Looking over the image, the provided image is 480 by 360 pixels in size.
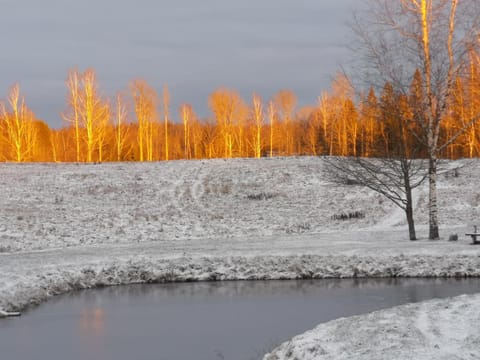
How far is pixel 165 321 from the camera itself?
14828 mm

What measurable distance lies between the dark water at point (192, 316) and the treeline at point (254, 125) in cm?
840

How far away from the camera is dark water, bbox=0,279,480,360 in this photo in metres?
12.0

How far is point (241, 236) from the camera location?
3331cm

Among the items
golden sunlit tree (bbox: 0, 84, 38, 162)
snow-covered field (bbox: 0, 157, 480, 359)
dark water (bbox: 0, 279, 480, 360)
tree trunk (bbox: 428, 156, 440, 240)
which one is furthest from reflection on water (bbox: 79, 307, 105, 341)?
golden sunlit tree (bbox: 0, 84, 38, 162)

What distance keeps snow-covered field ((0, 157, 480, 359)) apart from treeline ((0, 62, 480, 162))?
190 inches

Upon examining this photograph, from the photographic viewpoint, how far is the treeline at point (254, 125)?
25484mm

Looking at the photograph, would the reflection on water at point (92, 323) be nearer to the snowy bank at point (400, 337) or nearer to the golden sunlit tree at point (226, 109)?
the snowy bank at point (400, 337)

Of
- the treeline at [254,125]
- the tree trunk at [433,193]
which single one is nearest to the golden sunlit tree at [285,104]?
the treeline at [254,125]

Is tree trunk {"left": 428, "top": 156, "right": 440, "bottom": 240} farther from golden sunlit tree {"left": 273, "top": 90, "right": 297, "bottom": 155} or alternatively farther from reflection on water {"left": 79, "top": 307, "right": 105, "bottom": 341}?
golden sunlit tree {"left": 273, "top": 90, "right": 297, "bottom": 155}

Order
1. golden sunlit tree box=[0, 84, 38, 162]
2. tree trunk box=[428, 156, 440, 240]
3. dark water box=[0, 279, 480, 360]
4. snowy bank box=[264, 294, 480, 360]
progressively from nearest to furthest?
snowy bank box=[264, 294, 480, 360] < dark water box=[0, 279, 480, 360] < tree trunk box=[428, 156, 440, 240] < golden sunlit tree box=[0, 84, 38, 162]

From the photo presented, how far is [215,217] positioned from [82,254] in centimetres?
1409

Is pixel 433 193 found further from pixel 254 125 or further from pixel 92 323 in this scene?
pixel 254 125

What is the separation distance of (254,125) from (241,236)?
146 ft

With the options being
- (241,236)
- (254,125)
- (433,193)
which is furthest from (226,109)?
(433,193)
